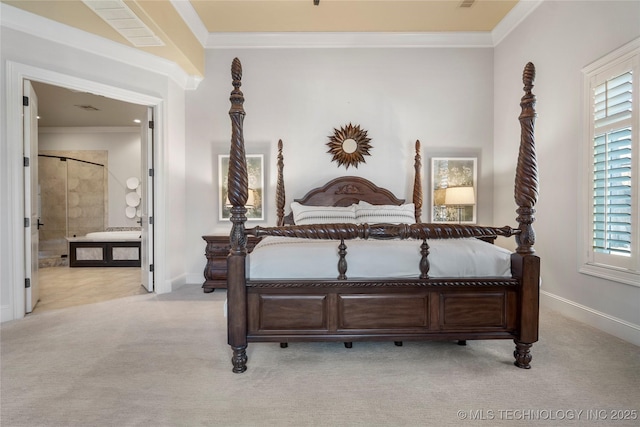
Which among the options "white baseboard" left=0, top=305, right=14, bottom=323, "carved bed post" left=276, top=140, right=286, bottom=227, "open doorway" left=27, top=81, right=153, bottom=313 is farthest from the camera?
"open doorway" left=27, top=81, right=153, bottom=313

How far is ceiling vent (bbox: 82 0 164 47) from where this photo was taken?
2906 millimetres

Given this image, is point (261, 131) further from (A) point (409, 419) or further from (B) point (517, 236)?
(A) point (409, 419)

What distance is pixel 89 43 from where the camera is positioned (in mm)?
3547

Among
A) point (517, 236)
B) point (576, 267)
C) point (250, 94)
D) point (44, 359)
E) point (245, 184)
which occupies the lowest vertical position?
point (44, 359)

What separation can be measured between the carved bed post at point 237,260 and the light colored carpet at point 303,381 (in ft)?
0.72

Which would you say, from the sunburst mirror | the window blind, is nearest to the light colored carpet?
the window blind

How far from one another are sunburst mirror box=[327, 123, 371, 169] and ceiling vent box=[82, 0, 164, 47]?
2395 mm

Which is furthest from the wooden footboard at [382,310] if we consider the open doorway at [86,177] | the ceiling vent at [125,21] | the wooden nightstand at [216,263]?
the open doorway at [86,177]

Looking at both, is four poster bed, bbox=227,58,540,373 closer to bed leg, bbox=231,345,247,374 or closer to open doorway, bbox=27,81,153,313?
bed leg, bbox=231,345,247,374

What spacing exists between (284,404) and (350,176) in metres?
3.17

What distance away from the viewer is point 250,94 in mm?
A: 4488

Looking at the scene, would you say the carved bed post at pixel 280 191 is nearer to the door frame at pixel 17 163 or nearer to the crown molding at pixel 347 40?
the crown molding at pixel 347 40

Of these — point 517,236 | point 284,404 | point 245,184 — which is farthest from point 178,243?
point 517,236

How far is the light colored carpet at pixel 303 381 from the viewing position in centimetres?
165
